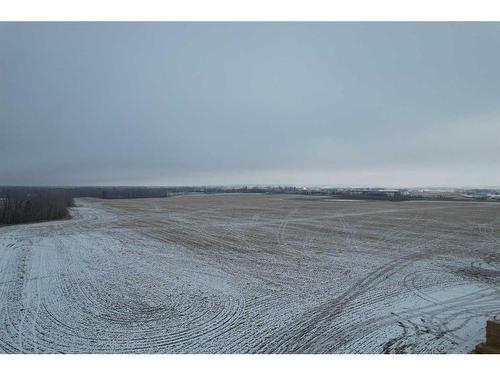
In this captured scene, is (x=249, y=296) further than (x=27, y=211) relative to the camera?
No

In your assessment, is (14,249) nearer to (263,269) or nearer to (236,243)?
(236,243)

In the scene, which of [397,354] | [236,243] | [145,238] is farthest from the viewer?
[145,238]

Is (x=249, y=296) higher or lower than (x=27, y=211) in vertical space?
lower

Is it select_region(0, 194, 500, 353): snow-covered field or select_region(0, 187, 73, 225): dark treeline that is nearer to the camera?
select_region(0, 194, 500, 353): snow-covered field

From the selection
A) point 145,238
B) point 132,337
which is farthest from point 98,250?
point 132,337

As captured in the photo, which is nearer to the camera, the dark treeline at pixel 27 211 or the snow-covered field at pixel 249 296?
the snow-covered field at pixel 249 296

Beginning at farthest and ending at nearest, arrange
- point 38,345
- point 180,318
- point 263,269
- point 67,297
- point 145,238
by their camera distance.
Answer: point 145,238 < point 263,269 < point 67,297 < point 180,318 < point 38,345

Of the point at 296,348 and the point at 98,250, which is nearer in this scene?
the point at 296,348
